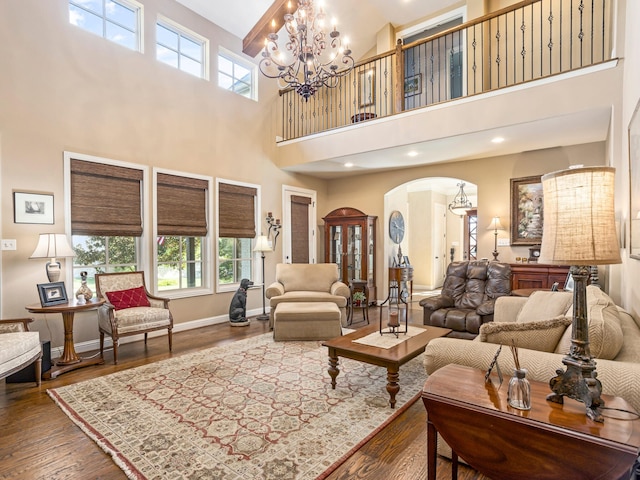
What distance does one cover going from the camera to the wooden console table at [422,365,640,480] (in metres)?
1.12

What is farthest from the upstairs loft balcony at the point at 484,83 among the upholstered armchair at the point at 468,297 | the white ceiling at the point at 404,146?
the upholstered armchair at the point at 468,297

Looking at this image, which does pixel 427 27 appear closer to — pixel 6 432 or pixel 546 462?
pixel 546 462

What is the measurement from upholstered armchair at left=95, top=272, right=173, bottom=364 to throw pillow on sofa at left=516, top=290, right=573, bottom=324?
3.54 meters

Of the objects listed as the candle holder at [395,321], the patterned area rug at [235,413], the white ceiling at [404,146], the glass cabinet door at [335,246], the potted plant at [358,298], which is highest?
the white ceiling at [404,146]

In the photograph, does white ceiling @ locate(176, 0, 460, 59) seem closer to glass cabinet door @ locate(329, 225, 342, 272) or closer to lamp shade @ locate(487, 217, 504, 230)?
glass cabinet door @ locate(329, 225, 342, 272)

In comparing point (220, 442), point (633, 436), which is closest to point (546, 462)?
point (633, 436)

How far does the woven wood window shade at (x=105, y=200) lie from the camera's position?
12.9 ft

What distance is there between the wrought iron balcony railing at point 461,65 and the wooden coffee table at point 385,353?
3332mm

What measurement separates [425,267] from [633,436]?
27.1 feet

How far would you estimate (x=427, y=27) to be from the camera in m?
6.48

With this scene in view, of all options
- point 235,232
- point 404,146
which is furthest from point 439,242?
point 235,232

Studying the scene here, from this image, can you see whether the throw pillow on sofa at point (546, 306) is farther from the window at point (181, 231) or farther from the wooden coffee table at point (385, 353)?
the window at point (181, 231)

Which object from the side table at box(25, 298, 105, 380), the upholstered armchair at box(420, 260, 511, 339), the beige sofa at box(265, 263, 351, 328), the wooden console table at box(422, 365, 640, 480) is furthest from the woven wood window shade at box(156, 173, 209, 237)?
the wooden console table at box(422, 365, 640, 480)

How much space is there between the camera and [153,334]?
178 inches
